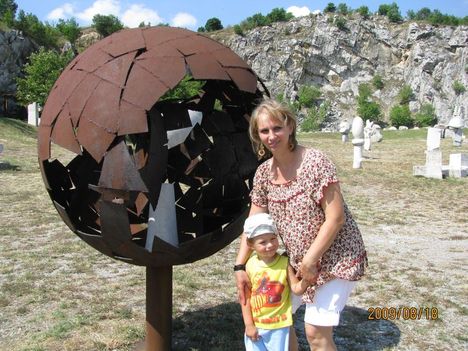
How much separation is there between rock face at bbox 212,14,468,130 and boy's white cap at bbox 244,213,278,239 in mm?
65737

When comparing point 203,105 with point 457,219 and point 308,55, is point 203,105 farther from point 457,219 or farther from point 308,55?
point 308,55

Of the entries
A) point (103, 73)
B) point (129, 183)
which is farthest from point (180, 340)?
point (103, 73)

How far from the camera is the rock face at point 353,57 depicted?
221 feet

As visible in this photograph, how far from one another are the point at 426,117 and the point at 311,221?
63681 millimetres

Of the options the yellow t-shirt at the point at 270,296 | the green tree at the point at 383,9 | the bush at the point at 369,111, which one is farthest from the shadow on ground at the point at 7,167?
the green tree at the point at 383,9

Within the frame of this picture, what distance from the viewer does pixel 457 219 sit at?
26.8ft

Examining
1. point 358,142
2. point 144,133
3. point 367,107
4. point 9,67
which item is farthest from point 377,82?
point 144,133

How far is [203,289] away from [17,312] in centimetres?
164

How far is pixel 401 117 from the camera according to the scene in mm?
61469

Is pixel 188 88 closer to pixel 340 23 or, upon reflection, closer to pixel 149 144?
pixel 149 144

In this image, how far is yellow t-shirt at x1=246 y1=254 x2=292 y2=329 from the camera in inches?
98.0

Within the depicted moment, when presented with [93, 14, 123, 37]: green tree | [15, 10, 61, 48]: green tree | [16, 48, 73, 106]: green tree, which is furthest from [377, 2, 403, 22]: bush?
[16, 48, 73, 106]: green tree

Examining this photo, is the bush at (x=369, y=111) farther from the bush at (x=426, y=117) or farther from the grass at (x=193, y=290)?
the grass at (x=193, y=290)

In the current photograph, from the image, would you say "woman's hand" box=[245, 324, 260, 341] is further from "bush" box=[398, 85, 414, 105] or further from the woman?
"bush" box=[398, 85, 414, 105]
